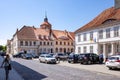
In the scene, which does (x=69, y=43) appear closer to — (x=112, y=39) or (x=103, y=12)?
(x=103, y=12)

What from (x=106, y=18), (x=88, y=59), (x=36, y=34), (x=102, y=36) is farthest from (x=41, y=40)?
(x=88, y=59)

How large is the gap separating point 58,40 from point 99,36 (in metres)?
46.4

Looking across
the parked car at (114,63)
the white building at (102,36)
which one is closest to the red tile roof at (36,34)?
the white building at (102,36)

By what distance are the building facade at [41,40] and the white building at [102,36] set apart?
36.2m

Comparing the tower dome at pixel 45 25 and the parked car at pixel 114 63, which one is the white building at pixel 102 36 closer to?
the parked car at pixel 114 63

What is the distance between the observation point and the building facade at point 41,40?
80125 mm

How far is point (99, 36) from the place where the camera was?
40.7 metres

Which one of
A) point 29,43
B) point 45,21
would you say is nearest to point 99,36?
point 29,43

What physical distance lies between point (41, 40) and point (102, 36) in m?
46.3

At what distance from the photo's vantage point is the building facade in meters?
80.1

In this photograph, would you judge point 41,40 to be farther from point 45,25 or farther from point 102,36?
point 102,36

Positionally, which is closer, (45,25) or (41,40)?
(41,40)

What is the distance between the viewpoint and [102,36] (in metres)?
39.7

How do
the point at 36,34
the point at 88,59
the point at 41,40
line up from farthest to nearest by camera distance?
the point at 36,34 → the point at 41,40 → the point at 88,59
